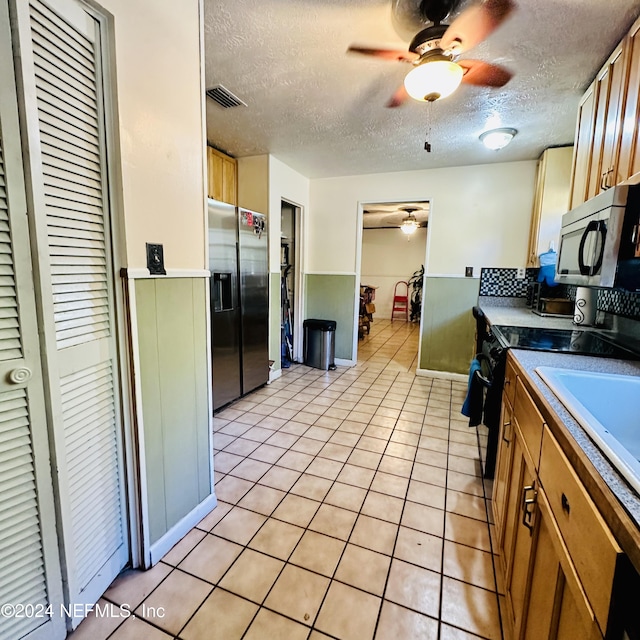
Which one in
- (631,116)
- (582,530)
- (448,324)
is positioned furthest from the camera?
(448,324)

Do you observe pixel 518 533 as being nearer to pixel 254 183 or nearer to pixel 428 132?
pixel 428 132

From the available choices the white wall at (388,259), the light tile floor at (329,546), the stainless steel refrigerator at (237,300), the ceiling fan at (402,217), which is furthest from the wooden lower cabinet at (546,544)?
the white wall at (388,259)

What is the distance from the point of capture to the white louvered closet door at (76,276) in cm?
96

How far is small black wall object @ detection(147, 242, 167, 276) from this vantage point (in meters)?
1.28

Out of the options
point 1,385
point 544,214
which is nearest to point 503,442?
point 1,385

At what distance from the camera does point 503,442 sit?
156cm

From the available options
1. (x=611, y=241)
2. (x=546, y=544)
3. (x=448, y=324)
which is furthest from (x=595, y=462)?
(x=448, y=324)

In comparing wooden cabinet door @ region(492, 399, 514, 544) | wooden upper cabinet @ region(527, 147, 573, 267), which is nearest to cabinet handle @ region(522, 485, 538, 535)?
wooden cabinet door @ region(492, 399, 514, 544)

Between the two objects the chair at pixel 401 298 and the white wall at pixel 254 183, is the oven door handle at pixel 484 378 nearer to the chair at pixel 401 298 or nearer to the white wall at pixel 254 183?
the white wall at pixel 254 183

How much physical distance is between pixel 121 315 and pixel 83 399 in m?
0.31

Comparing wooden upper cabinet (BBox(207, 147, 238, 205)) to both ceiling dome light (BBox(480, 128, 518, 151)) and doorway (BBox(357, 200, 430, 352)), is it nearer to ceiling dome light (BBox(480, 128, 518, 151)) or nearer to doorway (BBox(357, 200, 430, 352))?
ceiling dome light (BBox(480, 128, 518, 151))

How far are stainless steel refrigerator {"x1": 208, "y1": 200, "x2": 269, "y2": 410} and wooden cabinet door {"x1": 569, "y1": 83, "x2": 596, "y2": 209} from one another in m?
2.45

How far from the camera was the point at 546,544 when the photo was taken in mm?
837

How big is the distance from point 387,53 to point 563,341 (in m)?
1.80
